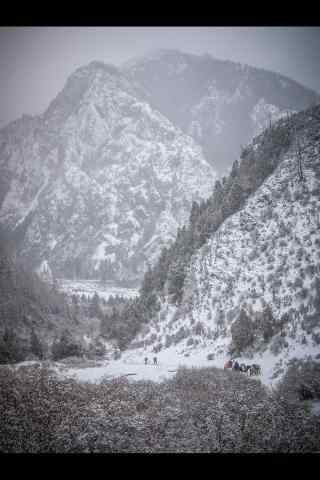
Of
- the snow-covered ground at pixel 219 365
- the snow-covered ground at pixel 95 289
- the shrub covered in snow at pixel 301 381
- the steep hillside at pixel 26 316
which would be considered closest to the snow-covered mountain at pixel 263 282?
the snow-covered ground at pixel 219 365

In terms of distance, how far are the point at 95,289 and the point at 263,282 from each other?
14161 centimetres

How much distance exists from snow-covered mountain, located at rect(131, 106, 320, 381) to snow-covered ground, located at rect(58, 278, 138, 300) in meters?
108

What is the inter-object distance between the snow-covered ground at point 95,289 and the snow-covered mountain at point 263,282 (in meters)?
108

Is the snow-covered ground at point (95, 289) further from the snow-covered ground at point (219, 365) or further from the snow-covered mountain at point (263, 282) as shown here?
the snow-covered ground at point (219, 365)

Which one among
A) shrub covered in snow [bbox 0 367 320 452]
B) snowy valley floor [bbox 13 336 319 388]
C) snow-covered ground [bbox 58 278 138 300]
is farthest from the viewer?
snow-covered ground [bbox 58 278 138 300]

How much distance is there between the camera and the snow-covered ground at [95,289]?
149 m

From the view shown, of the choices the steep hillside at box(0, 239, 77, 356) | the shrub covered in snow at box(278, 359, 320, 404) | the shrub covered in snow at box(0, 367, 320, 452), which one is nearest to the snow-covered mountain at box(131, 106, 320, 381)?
the shrub covered in snow at box(278, 359, 320, 404)

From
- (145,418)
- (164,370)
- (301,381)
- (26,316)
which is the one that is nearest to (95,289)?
(26,316)

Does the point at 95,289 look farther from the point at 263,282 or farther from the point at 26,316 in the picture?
the point at 263,282

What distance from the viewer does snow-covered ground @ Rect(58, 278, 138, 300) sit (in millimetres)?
148738

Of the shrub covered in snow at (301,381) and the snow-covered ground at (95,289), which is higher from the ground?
the shrub covered in snow at (301,381)

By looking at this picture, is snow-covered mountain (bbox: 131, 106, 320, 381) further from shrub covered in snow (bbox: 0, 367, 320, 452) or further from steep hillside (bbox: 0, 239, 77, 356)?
steep hillside (bbox: 0, 239, 77, 356)
